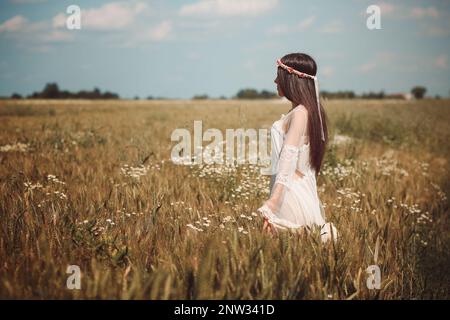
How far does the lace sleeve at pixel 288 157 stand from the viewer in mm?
3188

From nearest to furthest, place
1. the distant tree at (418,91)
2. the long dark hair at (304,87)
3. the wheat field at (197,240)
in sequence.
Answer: the wheat field at (197,240) → the long dark hair at (304,87) → the distant tree at (418,91)

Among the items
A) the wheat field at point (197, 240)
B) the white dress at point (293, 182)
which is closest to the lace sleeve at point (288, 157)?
the white dress at point (293, 182)

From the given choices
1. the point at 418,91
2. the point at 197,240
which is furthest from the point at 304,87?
the point at 418,91

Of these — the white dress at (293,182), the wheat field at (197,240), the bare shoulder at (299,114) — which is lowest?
the wheat field at (197,240)

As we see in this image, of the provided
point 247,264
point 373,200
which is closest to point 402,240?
point 373,200

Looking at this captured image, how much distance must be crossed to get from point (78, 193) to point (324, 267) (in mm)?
2796

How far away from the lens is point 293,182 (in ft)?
11.3

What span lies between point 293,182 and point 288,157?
33 cm

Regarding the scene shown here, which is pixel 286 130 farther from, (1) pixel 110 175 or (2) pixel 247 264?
(1) pixel 110 175

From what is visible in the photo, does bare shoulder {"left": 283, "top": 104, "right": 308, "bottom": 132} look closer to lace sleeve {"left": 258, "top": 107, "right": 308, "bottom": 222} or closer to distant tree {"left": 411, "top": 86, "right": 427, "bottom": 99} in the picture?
lace sleeve {"left": 258, "top": 107, "right": 308, "bottom": 222}

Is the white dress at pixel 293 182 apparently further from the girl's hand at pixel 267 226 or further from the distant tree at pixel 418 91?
the distant tree at pixel 418 91

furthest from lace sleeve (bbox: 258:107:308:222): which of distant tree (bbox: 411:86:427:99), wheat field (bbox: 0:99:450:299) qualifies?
distant tree (bbox: 411:86:427:99)

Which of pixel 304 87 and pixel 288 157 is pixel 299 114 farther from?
pixel 288 157

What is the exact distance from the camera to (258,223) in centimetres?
354
